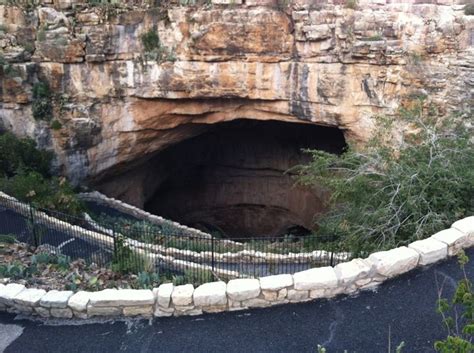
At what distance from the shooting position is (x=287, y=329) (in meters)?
6.04

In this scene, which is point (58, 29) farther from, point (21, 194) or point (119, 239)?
point (119, 239)

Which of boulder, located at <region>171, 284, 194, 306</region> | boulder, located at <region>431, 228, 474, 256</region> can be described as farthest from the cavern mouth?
boulder, located at <region>171, 284, 194, 306</region>

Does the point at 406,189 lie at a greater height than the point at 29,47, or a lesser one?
lesser

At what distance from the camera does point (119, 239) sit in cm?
944

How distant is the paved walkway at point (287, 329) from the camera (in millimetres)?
5750

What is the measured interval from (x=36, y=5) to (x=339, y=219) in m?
11.0

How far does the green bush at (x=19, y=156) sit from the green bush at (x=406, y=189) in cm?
949

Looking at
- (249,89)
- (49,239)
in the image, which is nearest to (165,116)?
(249,89)

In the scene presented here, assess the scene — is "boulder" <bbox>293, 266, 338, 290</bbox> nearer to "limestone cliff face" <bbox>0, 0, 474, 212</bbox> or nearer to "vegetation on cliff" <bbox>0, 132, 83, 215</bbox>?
"limestone cliff face" <bbox>0, 0, 474, 212</bbox>

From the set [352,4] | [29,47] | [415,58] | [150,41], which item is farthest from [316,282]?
[29,47]

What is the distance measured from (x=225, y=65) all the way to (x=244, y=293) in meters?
9.57

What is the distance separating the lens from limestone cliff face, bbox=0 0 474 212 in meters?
12.6

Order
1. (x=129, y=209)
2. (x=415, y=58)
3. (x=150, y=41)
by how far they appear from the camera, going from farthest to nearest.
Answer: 1. (x=129, y=209)
2. (x=150, y=41)
3. (x=415, y=58)

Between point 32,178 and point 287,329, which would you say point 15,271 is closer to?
point 287,329
